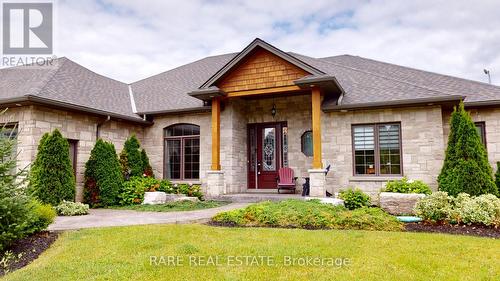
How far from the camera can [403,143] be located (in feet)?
31.2

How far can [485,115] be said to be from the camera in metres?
9.43

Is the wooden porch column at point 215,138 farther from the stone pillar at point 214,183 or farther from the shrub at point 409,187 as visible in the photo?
the shrub at point 409,187

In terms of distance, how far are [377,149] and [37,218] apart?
8.52 meters

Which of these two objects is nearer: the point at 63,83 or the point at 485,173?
the point at 485,173

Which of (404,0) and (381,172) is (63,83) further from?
(404,0)

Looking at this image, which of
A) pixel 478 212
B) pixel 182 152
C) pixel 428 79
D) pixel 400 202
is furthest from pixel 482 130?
pixel 182 152

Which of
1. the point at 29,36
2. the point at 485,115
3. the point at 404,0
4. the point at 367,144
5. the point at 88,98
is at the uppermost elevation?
the point at 404,0

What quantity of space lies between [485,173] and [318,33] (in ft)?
29.7

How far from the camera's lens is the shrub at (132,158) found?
428 inches

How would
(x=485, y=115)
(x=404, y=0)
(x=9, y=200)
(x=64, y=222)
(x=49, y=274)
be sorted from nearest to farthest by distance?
(x=49, y=274)
(x=9, y=200)
(x=64, y=222)
(x=485, y=115)
(x=404, y=0)

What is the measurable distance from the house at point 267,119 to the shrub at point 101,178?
1.31 ft

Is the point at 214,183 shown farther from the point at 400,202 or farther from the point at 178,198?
the point at 400,202

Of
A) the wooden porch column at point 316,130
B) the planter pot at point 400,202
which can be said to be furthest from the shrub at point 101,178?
the planter pot at point 400,202

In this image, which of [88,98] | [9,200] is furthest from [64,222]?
[88,98]
